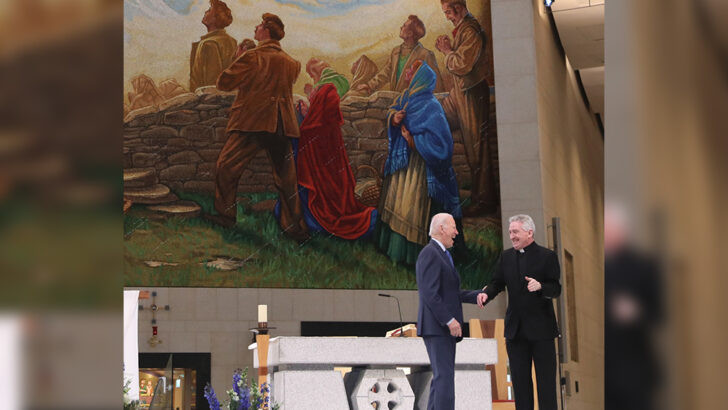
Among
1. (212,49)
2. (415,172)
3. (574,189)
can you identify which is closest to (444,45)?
(415,172)

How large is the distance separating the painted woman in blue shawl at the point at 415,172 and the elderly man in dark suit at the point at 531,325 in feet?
34.7

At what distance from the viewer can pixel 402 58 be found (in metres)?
17.6

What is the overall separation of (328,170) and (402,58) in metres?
2.59

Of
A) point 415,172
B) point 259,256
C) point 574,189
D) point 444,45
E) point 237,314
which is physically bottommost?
point 237,314

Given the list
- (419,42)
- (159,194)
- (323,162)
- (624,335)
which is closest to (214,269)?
(159,194)

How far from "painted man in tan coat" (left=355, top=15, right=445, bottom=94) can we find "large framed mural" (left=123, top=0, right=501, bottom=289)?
0.09 feet

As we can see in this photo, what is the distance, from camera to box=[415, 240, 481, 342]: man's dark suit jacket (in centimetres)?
618

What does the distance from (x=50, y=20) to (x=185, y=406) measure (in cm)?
1653

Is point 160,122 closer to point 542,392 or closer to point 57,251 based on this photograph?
point 542,392

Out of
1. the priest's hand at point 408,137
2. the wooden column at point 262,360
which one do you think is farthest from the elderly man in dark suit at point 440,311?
the priest's hand at point 408,137

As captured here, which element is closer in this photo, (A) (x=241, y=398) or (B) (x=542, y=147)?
(A) (x=241, y=398)

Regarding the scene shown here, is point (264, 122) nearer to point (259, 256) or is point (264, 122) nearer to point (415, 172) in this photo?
point (259, 256)

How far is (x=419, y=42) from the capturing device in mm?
17609

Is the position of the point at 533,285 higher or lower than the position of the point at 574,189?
lower
